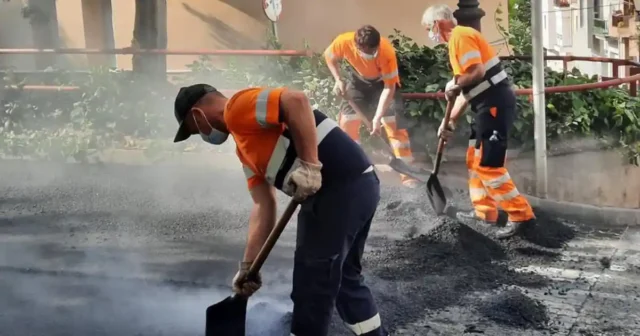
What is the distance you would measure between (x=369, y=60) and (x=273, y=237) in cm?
337

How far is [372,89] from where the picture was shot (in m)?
6.30

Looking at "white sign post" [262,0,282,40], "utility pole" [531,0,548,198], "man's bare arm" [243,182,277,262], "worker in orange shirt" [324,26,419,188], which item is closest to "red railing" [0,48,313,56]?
"white sign post" [262,0,282,40]

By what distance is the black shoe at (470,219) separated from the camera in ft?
17.6

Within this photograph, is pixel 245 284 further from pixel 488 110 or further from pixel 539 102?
pixel 539 102

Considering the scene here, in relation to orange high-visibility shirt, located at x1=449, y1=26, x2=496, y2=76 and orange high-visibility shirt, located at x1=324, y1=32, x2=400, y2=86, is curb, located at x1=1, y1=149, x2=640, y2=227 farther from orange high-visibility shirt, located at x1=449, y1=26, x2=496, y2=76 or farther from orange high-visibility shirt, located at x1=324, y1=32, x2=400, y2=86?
orange high-visibility shirt, located at x1=449, y1=26, x2=496, y2=76

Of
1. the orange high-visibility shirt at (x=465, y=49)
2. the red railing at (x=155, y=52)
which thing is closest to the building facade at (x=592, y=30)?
the orange high-visibility shirt at (x=465, y=49)

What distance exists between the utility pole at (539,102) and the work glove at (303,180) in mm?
3179

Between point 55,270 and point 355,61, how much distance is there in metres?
2.69

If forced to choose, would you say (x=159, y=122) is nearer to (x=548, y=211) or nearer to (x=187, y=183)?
(x=187, y=183)

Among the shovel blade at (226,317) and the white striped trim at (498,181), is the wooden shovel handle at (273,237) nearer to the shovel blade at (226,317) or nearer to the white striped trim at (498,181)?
the shovel blade at (226,317)

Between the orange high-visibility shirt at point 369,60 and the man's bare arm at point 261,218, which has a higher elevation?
the orange high-visibility shirt at point 369,60

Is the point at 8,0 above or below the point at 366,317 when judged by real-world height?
above

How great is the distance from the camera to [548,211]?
18.6 ft

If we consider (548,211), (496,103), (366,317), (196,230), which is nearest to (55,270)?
(196,230)
